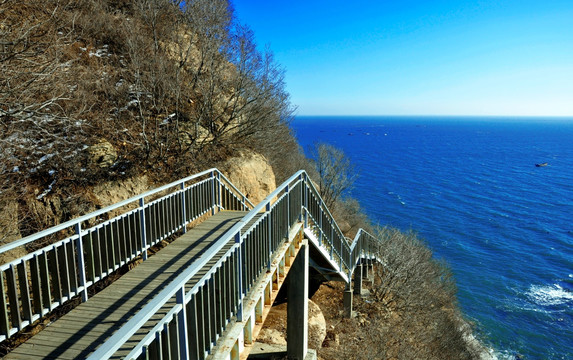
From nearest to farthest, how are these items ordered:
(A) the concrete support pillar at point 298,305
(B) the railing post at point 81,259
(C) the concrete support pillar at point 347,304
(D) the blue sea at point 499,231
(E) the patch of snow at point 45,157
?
(B) the railing post at point 81,259
(A) the concrete support pillar at point 298,305
(E) the patch of snow at point 45,157
(C) the concrete support pillar at point 347,304
(D) the blue sea at point 499,231

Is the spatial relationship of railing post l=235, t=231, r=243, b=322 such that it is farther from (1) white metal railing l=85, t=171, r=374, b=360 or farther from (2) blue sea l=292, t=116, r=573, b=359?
(2) blue sea l=292, t=116, r=573, b=359

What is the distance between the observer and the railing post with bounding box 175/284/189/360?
3.15 metres

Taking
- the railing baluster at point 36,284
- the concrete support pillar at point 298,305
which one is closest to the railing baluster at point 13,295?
the railing baluster at point 36,284

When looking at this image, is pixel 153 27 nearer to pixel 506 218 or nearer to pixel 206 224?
pixel 206 224

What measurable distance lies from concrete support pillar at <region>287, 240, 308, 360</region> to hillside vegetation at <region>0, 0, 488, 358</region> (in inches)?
164

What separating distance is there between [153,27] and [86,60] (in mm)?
3907

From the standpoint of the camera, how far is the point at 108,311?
15.3 feet

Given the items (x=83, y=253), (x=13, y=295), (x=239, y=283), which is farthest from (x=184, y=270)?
(x=83, y=253)

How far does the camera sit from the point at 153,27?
61.7 feet

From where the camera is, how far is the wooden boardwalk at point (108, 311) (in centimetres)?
391

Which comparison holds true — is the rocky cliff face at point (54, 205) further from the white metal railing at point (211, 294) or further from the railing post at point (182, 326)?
the railing post at point (182, 326)

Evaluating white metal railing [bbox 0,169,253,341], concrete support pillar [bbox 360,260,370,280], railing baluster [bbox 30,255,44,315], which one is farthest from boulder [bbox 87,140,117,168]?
concrete support pillar [bbox 360,260,370,280]

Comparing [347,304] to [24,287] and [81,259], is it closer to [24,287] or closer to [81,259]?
[81,259]

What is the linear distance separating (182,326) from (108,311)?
2.05 m
